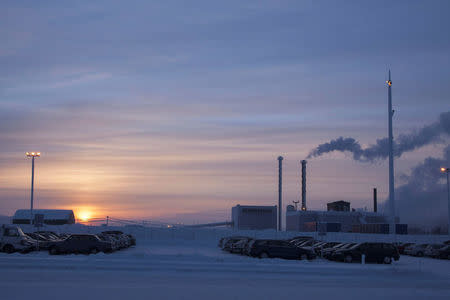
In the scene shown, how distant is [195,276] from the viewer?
20703mm

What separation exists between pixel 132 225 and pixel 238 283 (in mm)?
43159

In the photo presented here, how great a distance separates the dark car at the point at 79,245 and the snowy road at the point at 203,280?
16.2 ft

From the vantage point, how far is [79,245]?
31641mm

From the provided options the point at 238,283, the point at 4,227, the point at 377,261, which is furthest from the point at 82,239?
the point at 377,261

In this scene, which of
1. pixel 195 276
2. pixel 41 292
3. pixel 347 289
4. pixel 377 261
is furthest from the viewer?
pixel 377 261

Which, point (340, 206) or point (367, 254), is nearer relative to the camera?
point (367, 254)

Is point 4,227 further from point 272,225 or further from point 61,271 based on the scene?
point 272,225

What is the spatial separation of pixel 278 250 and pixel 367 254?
216 inches

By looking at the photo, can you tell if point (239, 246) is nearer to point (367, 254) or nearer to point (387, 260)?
point (367, 254)

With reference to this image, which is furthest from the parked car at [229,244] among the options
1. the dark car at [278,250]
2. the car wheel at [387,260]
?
the car wheel at [387,260]

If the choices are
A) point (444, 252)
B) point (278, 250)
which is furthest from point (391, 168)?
point (278, 250)

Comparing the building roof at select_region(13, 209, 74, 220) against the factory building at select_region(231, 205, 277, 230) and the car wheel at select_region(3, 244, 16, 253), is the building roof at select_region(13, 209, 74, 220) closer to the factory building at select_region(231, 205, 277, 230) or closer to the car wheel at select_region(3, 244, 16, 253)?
the factory building at select_region(231, 205, 277, 230)

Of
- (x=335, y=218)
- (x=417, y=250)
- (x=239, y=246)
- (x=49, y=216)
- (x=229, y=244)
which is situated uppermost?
(x=335, y=218)

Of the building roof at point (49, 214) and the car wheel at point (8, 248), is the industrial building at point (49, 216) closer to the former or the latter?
the building roof at point (49, 214)
